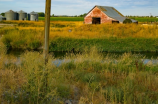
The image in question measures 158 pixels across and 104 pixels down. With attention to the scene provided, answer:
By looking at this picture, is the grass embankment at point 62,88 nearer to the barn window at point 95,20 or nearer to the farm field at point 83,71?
the farm field at point 83,71

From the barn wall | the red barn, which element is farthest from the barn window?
the barn wall

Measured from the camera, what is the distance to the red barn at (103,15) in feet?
97.0

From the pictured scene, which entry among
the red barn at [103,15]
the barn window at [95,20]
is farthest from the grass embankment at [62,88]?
the barn window at [95,20]

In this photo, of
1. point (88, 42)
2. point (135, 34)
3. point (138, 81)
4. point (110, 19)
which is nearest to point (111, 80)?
point (138, 81)

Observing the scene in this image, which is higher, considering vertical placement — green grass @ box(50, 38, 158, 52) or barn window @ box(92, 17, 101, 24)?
barn window @ box(92, 17, 101, 24)

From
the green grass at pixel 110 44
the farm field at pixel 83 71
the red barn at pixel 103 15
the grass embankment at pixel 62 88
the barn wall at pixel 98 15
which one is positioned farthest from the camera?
the barn wall at pixel 98 15

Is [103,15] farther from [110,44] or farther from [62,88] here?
[62,88]

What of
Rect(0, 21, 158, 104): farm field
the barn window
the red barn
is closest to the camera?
Rect(0, 21, 158, 104): farm field

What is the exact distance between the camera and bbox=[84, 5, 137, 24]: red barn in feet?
97.0

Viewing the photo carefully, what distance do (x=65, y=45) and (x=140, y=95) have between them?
1346 cm

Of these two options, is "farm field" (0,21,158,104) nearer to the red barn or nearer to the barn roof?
the red barn

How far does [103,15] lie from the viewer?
3006 centimetres

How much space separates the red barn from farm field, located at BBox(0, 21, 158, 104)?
238 inches

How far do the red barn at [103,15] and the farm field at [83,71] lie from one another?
19.8ft
